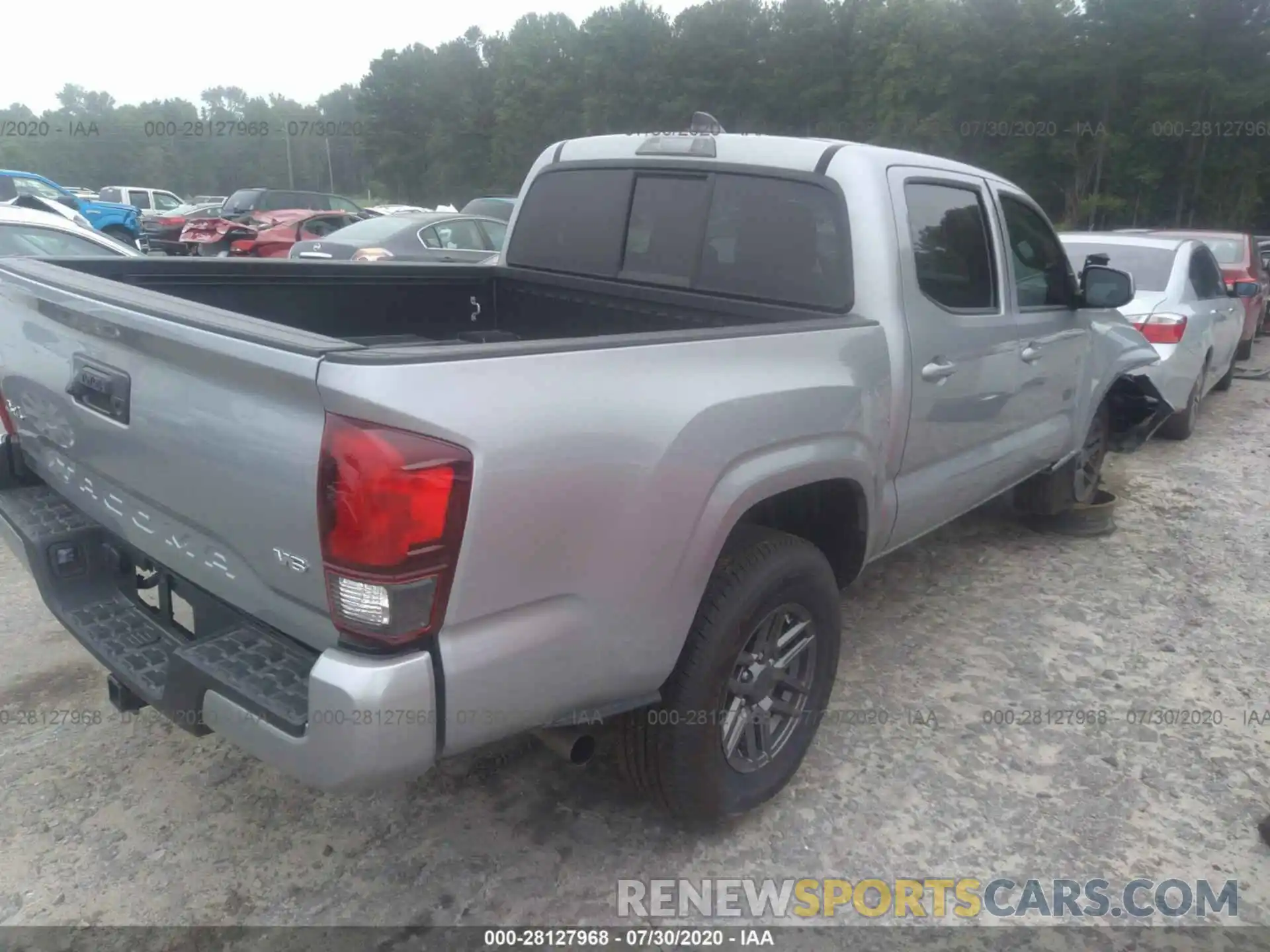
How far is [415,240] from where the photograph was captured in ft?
36.7

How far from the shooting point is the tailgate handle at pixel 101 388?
7.41 ft

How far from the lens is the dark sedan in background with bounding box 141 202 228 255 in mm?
18920

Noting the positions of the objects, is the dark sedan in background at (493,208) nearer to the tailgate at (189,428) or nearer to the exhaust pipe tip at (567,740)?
the tailgate at (189,428)

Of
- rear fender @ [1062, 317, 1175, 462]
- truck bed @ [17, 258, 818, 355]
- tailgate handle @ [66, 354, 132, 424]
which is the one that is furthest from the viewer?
rear fender @ [1062, 317, 1175, 462]

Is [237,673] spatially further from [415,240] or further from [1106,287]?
[415,240]

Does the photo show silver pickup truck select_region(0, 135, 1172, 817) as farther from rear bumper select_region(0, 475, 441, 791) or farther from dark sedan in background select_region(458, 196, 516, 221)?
dark sedan in background select_region(458, 196, 516, 221)

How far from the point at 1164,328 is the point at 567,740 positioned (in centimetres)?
621

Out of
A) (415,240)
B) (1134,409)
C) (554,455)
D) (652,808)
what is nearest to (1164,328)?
(1134,409)

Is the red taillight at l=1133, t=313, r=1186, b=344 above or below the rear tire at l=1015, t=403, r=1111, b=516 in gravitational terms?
above

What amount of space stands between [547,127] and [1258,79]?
47160 millimetres

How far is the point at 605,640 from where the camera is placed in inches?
85.3

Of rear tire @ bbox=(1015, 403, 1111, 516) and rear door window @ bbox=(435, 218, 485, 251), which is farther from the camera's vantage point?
rear door window @ bbox=(435, 218, 485, 251)

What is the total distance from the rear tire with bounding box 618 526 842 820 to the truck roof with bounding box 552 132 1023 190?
52.9 inches

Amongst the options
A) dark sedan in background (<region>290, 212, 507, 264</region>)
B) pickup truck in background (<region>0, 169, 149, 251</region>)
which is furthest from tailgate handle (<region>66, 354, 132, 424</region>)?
pickup truck in background (<region>0, 169, 149, 251</region>)
